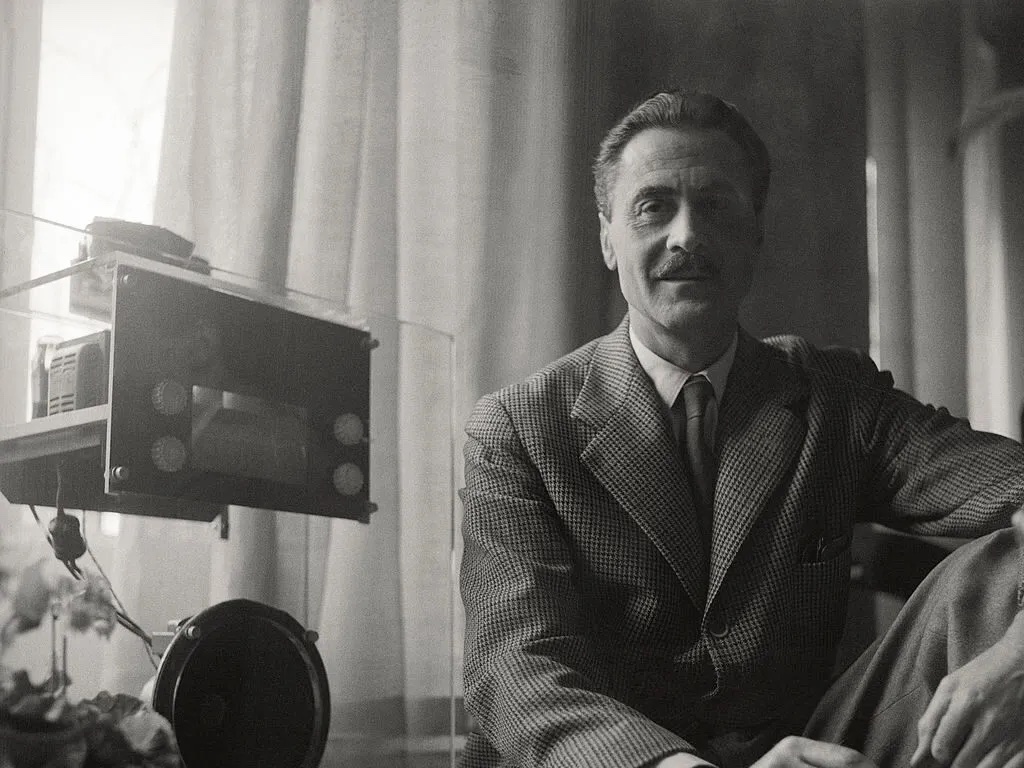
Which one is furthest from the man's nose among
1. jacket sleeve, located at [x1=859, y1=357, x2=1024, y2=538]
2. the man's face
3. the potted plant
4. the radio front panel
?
the potted plant

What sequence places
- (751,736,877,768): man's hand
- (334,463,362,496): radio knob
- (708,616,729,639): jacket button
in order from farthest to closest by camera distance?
(334,463,362,496): radio knob
(708,616,729,639): jacket button
(751,736,877,768): man's hand

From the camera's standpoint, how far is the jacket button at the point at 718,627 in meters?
1.01

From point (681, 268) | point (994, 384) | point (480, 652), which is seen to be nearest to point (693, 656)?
point (480, 652)

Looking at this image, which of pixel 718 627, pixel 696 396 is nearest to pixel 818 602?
pixel 718 627

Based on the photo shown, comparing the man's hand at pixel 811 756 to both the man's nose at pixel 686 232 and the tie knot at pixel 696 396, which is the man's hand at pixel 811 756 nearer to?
the tie knot at pixel 696 396

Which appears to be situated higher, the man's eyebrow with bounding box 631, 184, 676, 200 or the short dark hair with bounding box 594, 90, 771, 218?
the short dark hair with bounding box 594, 90, 771, 218

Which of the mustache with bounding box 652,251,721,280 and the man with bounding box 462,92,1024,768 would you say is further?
the mustache with bounding box 652,251,721,280

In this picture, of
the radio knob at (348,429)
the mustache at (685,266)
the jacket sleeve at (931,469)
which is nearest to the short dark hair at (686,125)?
the mustache at (685,266)

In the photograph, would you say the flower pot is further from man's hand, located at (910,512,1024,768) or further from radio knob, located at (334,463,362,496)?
man's hand, located at (910,512,1024,768)

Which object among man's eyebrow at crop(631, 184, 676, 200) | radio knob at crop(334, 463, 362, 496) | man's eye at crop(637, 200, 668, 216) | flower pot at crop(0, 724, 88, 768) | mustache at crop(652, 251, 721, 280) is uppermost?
man's eyebrow at crop(631, 184, 676, 200)

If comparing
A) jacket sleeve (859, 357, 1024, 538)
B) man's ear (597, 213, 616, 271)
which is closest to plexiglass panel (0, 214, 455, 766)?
man's ear (597, 213, 616, 271)

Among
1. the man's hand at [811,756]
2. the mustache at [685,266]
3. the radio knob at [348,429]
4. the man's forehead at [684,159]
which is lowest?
the man's hand at [811,756]

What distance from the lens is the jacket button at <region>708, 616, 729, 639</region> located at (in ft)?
3.32

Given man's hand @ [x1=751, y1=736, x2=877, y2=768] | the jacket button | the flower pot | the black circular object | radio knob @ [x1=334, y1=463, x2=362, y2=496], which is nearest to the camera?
the flower pot
